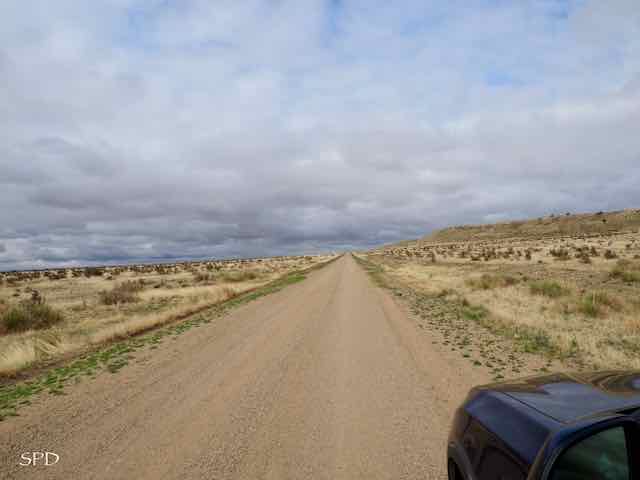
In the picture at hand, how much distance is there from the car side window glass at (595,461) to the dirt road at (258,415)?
2560mm

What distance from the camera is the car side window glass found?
80.0 inches

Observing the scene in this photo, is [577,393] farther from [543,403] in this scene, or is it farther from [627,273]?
[627,273]

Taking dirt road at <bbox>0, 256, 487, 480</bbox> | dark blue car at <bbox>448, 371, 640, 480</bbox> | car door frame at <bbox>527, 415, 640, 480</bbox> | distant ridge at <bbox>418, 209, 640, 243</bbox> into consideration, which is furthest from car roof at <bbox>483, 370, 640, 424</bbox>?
distant ridge at <bbox>418, 209, 640, 243</bbox>

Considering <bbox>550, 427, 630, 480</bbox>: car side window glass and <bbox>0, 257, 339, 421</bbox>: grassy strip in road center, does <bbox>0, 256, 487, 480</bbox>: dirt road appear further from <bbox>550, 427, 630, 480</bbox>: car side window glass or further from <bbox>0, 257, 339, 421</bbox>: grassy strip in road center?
<bbox>550, 427, 630, 480</bbox>: car side window glass

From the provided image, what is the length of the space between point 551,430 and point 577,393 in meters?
0.69

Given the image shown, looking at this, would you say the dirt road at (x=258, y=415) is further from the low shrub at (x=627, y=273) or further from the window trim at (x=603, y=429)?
the low shrub at (x=627, y=273)

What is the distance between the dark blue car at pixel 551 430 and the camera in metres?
2.05

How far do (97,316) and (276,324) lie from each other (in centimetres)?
1279

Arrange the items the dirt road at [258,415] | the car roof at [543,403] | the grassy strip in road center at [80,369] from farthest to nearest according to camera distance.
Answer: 1. the grassy strip in road center at [80,369]
2. the dirt road at [258,415]
3. the car roof at [543,403]

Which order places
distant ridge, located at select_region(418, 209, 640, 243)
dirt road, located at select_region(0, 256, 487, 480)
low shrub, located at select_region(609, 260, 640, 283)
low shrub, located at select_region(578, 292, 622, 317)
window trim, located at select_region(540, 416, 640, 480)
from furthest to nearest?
distant ridge, located at select_region(418, 209, 640, 243) → low shrub, located at select_region(609, 260, 640, 283) → low shrub, located at select_region(578, 292, 622, 317) → dirt road, located at select_region(0, 256, 487, 480) → window trim, located at select_region(540, 416, 640, 480)

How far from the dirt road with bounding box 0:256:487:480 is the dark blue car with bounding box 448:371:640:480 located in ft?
5.86

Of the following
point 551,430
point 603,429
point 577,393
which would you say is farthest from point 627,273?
point 551,430

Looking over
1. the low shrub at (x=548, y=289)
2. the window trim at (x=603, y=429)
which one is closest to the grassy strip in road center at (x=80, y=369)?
the window trim at (x=603, y=429)

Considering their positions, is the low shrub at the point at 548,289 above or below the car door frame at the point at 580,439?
below
